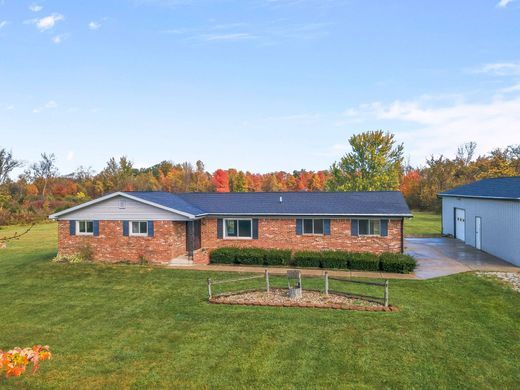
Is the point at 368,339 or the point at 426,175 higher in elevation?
the point at 426,175

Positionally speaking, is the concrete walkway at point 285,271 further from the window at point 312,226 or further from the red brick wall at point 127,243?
the window at point 312,226

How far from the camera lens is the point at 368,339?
1220cm

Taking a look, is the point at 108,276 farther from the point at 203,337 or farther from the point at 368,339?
the point at 368,339

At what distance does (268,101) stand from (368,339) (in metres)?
31.0

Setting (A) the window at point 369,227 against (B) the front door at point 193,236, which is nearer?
(A) the window at point 369,227

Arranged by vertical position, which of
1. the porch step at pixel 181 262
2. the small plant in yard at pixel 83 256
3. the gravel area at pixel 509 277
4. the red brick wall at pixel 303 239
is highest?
the red brick wall at pixel 303 239

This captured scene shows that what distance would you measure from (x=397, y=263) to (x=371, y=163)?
37624mm

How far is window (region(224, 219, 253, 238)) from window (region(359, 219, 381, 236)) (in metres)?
6.85

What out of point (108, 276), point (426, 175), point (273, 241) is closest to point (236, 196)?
point (273, 241)

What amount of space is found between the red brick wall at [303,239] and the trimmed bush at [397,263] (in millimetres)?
1991

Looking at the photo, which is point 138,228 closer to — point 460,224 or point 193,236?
point 193,236

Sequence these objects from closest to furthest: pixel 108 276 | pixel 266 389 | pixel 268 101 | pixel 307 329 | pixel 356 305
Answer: pixel 266 389, pixel 307 329, pixel 356 305, pixel 108 276, pixel 268 101

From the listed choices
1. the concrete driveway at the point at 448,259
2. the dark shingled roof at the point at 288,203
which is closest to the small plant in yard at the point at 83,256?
the dark shingled roof at the point at 288,203

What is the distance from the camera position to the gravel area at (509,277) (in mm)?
18094
